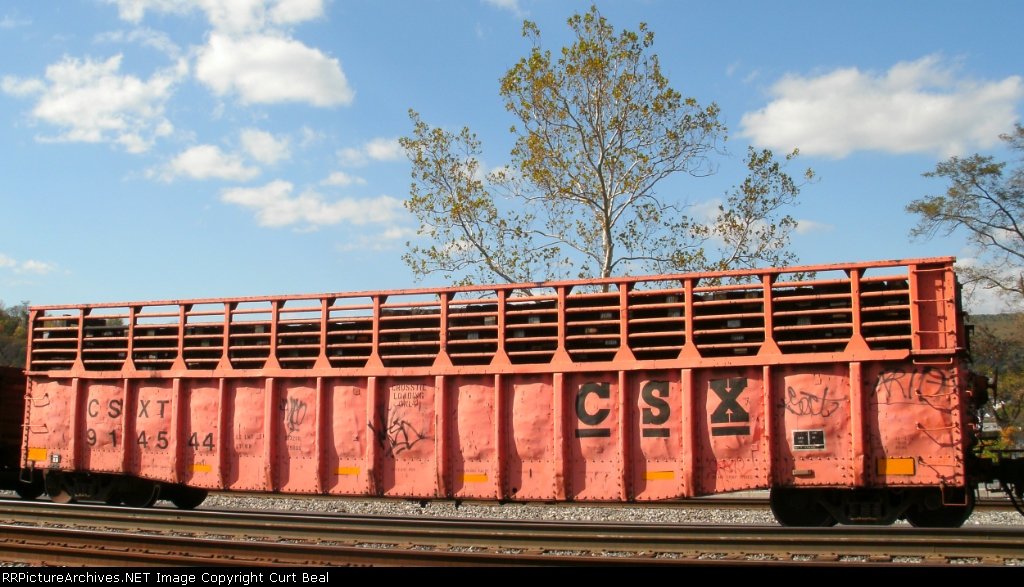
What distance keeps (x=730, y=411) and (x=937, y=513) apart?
8.90ft

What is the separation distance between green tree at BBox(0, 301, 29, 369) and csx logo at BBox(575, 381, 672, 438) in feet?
199

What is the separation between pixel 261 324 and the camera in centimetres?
1163

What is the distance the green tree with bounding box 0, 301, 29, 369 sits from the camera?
71375 mm

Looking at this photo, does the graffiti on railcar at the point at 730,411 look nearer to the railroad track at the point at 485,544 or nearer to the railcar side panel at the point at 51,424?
the railroad track at the point at 485,544

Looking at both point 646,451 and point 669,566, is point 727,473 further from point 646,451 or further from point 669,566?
point 669,566

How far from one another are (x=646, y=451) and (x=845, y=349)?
2.61 metres

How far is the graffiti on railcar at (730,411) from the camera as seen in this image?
9312mm

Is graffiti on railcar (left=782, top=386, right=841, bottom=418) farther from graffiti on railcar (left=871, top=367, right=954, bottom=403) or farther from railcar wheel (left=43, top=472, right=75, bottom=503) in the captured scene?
railcar wheel (left=43, top=472, right=75, bottom=503)

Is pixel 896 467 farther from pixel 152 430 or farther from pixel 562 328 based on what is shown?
pixel 152 430

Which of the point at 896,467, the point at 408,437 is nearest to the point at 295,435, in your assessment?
the point at 408,437

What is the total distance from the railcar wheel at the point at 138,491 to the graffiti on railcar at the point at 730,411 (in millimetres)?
8997

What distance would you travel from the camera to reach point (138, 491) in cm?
1276

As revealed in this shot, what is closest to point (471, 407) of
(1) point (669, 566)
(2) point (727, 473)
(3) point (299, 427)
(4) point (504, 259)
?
(3) point (299, 427)
